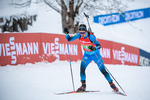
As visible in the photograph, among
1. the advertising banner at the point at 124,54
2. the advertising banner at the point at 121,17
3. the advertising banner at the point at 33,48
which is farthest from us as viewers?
the advertising banner at the point at 121,17

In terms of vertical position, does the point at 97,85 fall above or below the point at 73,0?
below

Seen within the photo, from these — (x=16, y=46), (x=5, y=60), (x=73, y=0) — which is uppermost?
(x=73, y=0)

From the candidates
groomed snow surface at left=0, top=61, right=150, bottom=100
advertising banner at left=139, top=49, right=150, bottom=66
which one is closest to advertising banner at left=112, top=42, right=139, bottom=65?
advertising banner at left=139, top=49, right=150, bottom=66

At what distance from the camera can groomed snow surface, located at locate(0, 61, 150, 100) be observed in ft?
16.3

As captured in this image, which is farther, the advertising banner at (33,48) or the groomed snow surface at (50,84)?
the advertising banner at (33,48)

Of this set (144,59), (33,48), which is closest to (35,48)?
(33,48)

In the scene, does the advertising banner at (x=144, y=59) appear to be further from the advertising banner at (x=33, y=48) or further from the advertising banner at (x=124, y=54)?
the advertising banner at (x=33, y=48)

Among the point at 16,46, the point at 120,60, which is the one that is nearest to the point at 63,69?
the point at 16,46

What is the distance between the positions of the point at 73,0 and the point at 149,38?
555 inches

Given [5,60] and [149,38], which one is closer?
[5,60]

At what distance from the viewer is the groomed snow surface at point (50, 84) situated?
4.95 meters

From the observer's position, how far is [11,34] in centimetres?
867

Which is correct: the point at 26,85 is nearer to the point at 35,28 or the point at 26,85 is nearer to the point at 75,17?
the point at 75,17

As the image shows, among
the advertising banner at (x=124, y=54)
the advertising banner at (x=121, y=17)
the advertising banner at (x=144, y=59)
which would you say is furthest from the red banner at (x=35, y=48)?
the advertising banner at (x=121, y=17)
